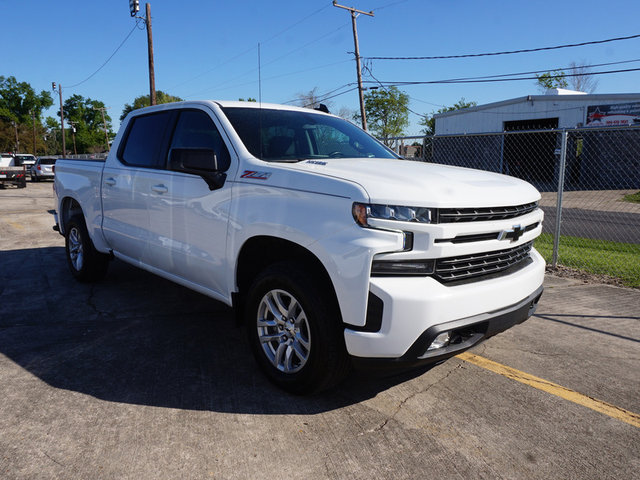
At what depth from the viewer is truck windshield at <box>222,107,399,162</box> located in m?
3.83

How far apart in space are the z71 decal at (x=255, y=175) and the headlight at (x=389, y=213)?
802 millimetres

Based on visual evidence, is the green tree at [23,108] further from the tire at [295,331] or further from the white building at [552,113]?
the tire at [295,331]

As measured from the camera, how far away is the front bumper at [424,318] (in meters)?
2.71

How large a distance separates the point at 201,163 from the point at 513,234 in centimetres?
214

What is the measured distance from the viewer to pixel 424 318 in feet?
8.95

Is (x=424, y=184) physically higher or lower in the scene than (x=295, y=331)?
higher

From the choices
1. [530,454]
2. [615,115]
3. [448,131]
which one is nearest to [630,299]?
[530,454]

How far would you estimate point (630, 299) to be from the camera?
5746 millimetres

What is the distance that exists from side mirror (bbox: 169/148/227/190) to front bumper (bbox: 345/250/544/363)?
4.95 ft

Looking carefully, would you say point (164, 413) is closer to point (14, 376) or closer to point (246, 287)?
point (246, 287)

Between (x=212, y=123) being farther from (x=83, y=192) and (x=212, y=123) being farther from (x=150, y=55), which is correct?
(x=150, y=55)

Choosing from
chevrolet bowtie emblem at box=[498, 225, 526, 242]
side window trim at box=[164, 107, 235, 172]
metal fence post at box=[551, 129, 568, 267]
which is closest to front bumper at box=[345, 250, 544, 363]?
chevrolet bowtie emblem at box=[498, 225, 526, 242]

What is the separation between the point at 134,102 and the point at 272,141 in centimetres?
10400

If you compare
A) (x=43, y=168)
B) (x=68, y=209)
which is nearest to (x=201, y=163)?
(x=68, y=209)
